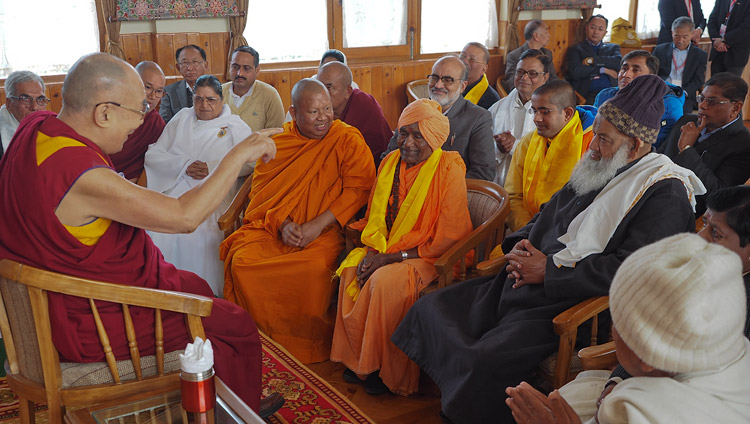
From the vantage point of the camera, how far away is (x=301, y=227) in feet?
11.4

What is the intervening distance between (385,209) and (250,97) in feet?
7.42

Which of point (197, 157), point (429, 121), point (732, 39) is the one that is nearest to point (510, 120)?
point (429, 121)

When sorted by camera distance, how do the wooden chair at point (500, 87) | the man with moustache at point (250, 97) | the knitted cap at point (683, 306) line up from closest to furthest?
the knitted cap at point (683, 306), the man with moustache at point (250, 97), the wooden chair at point (500, 87)

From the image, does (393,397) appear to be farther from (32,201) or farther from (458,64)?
(458,64)

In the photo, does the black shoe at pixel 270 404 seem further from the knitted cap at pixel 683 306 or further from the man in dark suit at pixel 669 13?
the man in dark suit at pixel 669 13

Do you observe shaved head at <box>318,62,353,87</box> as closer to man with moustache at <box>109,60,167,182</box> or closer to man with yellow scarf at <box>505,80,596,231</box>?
man with moustache at <box>109,60,167,182</box>

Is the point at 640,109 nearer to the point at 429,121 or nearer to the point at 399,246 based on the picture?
the point at 429,121

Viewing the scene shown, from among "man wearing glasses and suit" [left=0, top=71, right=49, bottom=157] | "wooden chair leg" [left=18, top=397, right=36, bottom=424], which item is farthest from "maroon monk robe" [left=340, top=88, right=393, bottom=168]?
"wooden chair leg" [left=18, top=397, right=36, bottom=424]

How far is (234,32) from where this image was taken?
19.7ft

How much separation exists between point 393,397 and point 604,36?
21.8ft

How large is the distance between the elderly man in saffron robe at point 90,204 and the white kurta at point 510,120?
252cm

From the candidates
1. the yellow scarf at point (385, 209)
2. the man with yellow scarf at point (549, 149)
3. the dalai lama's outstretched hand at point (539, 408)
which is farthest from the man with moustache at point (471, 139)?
the dalai lama's outstretched hand at point (539, 408)

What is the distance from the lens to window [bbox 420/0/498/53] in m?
7.28

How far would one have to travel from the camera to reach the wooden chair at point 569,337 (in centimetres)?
224
